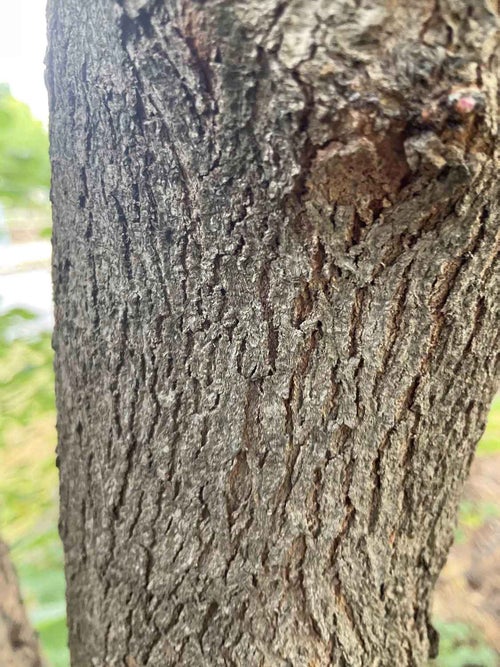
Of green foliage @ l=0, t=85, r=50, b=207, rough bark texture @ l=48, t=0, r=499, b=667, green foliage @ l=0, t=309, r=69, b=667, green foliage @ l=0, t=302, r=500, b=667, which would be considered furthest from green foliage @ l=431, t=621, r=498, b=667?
green foliage @ l=0, t=85, r=50, b=207

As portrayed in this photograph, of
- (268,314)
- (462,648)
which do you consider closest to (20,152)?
(268,314)

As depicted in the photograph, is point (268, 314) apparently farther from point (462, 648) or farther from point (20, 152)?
point (462, 648)

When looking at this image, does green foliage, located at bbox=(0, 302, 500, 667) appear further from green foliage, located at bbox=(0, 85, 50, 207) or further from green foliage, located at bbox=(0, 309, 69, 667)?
green foliage, located at bbox=(0, 85, 50, 207)

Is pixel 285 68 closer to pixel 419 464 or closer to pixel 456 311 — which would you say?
pixel 456 311

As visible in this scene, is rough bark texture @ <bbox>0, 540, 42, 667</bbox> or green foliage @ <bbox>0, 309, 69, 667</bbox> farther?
green foliage @ <bbox>0, 309, 69, 667</bbox>

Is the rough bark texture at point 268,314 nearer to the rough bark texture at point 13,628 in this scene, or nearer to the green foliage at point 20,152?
the rough bark texture at point 13,628

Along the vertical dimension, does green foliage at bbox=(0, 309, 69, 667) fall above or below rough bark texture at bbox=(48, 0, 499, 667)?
below
